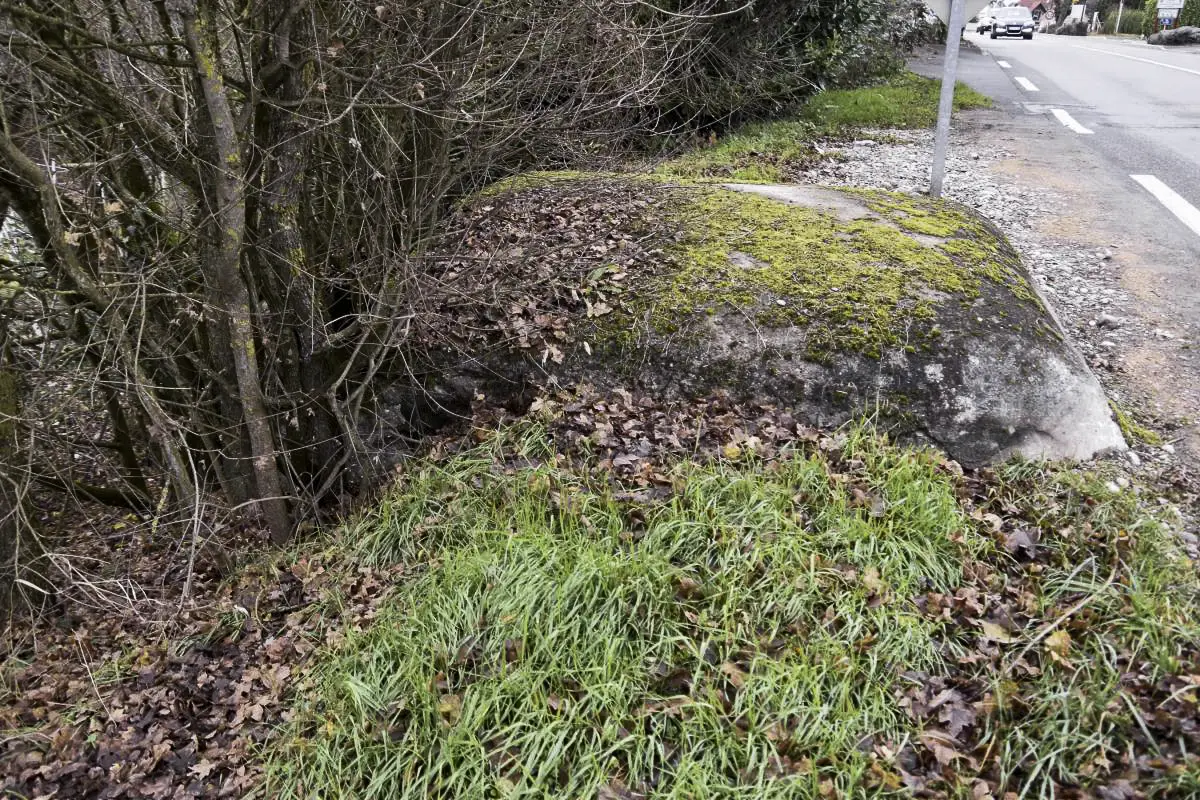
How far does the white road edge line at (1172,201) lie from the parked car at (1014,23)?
1354 inches

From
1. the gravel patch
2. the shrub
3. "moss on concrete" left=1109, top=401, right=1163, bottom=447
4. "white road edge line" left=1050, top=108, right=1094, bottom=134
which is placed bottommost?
"moss on concrete" left=1109, top=401, right=1163, bottom=447

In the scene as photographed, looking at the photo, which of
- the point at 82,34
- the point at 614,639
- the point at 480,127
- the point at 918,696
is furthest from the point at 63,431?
the point at 918,696

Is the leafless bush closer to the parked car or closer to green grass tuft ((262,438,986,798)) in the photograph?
green grass tuft ((262,438,986,798))

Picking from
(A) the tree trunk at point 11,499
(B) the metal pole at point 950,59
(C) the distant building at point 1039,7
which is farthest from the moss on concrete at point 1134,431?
(C) the distant building at point 1039,7

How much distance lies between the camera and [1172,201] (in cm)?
772

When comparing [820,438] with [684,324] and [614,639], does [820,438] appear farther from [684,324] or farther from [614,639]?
[614,639]

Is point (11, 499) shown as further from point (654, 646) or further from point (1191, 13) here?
point (1191, 13)

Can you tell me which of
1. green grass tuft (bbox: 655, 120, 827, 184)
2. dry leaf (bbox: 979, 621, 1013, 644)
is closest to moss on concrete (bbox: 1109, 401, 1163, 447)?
dry leaf (bbox: 979, 621, 1013, 644)

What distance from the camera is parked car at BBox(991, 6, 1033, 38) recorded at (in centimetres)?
3634

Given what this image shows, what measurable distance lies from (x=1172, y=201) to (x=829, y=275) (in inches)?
202

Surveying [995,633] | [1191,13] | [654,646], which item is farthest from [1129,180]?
[1191,13]

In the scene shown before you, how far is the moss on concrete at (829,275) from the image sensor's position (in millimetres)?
4676

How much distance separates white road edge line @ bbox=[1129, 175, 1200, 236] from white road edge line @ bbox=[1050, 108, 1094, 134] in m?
3.19

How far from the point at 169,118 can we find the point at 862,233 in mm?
4472
